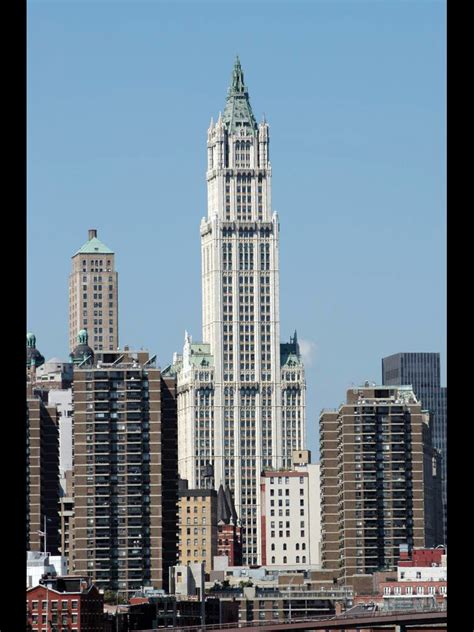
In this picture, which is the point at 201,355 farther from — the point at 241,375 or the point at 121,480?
the point at 121,480

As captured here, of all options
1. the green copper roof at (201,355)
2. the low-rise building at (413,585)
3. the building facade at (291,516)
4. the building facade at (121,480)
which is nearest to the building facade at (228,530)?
the building facade at (291,516)

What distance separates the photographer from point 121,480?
459 ft

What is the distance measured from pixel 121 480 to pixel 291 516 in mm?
40830

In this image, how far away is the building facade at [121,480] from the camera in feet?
452

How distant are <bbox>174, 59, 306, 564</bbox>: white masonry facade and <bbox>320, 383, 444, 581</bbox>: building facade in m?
34.9

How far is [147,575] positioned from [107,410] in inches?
456

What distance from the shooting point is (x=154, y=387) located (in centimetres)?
13888

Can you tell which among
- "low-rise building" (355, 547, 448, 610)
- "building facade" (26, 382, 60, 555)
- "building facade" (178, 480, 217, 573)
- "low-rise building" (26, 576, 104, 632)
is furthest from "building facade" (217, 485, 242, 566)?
"low-rise building" (26, 576, 104, 632)

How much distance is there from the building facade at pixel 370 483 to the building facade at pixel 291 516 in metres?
24.0

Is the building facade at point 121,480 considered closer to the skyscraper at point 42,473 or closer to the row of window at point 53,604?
the skyscraper at point 42,473

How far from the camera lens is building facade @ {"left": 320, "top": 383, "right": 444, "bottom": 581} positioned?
148 m

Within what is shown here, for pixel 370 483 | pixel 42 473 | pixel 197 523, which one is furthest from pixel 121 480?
pixel 197 523
